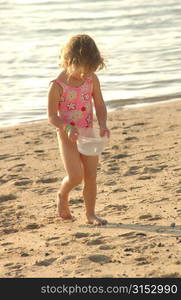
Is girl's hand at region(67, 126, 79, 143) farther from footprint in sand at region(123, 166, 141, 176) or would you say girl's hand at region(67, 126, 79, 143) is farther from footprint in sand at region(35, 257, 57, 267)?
footprint in sand at region(123, 166, 141, 176)

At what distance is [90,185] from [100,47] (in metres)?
7.01

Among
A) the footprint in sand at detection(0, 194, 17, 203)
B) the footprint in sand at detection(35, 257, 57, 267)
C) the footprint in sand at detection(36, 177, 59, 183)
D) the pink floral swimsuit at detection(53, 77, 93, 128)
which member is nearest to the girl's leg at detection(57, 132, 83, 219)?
Result: the pink floral swimsuit at detection(53, 77, 93, 128)

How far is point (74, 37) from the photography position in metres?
6.54

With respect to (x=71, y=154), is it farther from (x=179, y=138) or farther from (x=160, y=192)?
(x=179, y=138)

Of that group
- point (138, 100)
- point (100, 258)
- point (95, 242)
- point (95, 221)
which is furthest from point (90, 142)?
point (138, 100)

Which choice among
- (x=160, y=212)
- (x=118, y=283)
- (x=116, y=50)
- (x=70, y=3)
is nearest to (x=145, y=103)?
(x=116, y=50)

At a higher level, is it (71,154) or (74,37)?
(74,37)

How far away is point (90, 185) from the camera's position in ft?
22.2

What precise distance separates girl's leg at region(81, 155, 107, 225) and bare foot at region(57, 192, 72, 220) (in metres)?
0.19

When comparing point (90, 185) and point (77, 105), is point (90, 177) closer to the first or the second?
point (90, 185)

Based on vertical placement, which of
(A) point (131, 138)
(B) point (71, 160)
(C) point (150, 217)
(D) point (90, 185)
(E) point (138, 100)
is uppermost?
(B) point (71, 160)

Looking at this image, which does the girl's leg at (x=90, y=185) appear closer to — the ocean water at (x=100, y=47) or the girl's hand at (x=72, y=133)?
the girl's hand at (x=72, y=133)

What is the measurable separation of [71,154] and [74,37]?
86 centimetres

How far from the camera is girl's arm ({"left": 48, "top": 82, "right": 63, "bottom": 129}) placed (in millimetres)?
6547
